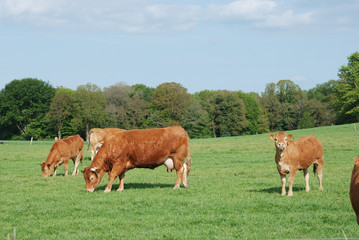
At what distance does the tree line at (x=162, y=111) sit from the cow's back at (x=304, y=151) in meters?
72.5

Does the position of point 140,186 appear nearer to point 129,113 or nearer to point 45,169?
point 45,169

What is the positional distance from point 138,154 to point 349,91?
7526cm

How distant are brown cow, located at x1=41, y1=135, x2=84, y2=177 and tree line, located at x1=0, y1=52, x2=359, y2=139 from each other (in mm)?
70061

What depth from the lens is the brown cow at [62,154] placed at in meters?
20.2

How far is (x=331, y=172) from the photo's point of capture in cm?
1983

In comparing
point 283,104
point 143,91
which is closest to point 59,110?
point 143,91

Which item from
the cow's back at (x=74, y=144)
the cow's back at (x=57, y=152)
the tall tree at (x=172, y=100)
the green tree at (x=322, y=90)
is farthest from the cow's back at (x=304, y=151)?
the green tree at (x=322, y=90)

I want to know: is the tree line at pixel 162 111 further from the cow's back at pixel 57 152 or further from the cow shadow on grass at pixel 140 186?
the cow shadow on grass at pixel 140 186

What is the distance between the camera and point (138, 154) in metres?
15.4

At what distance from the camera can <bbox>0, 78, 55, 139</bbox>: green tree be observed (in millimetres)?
94375

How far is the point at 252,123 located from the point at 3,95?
56.7 m

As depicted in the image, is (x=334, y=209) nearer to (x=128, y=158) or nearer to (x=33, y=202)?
(x=128, y=158)

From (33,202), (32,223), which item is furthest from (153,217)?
(33,202)

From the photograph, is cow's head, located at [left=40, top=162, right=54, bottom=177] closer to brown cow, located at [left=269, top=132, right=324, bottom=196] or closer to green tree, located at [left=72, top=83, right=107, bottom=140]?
brown cow, located at [left=269, top=132, right=324, bottom=196]
